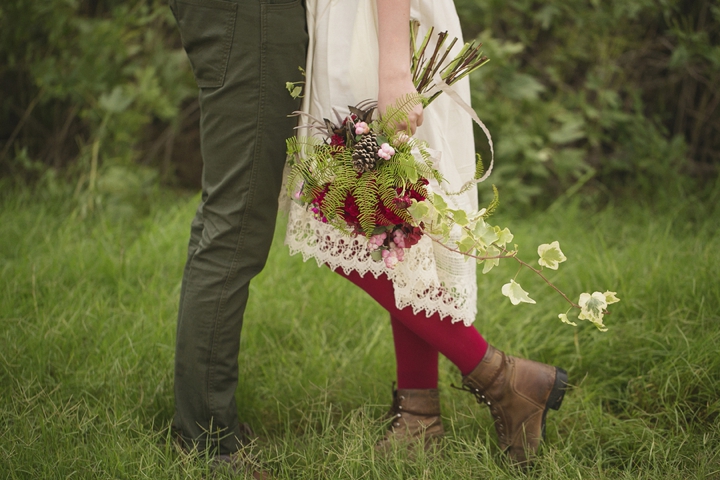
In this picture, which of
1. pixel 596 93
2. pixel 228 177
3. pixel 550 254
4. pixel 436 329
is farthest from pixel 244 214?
pixel 596 93

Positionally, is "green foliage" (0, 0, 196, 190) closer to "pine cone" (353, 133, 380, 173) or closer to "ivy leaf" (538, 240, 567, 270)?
"pine cone" (353, 133, 380, 173)

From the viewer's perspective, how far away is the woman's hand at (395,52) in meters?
1.19

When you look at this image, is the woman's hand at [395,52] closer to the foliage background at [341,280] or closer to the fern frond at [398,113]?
the fern frond at [398,113]

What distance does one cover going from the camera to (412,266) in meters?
1.33

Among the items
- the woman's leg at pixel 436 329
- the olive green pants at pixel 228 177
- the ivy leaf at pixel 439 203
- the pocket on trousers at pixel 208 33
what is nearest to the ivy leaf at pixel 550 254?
the ivy leaf at pixel 439 203

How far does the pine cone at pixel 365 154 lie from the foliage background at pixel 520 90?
1.96 metres

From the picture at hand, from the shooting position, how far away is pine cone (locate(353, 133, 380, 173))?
114 centimetres

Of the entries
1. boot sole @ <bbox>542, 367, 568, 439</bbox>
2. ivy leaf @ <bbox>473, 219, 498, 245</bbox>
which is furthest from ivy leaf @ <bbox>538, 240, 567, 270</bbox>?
boot sole @ <bbox>542, 367, 568, 439</bbox>

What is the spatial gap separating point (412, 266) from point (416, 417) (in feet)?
1.48

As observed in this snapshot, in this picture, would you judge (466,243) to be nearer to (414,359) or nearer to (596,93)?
(414,359)

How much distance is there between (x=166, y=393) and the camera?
1643 millimetres

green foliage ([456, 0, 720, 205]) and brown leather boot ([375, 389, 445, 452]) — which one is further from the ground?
green foliage ([456, 0, 720, 205])

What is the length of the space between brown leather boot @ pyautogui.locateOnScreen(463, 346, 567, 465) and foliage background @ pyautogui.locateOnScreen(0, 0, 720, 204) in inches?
65.3

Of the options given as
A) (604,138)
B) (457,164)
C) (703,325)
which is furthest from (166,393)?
(604,138)
